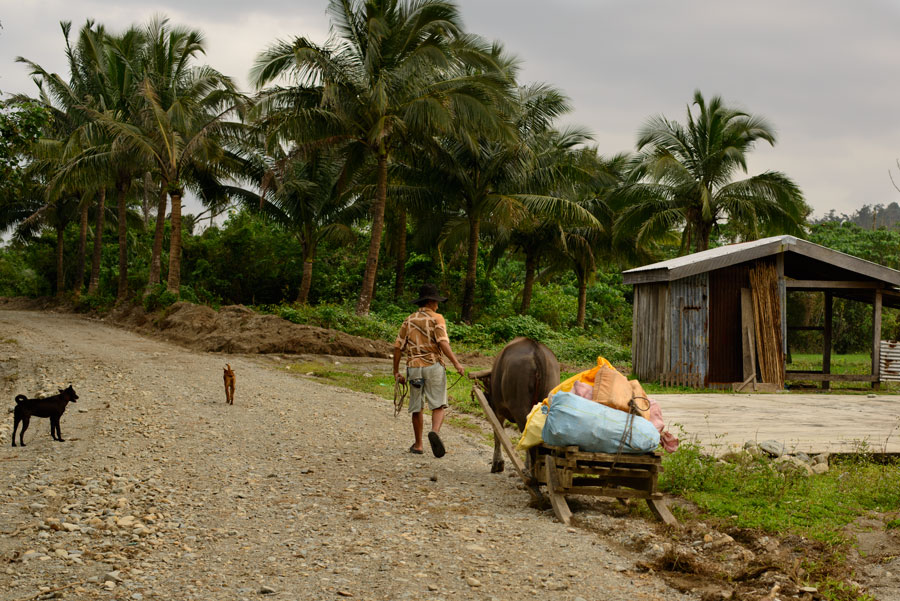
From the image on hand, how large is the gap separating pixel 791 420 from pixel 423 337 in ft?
19.2

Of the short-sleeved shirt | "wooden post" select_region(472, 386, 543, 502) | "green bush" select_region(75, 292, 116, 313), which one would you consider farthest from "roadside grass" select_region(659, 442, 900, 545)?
"green bush" select_region(75, 292, 116, 313)

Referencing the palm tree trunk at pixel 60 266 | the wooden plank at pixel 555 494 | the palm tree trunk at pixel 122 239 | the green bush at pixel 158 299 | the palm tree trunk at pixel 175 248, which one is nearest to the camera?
the wooden plank at pixel 555 494

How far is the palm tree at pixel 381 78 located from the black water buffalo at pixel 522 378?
14.9 m

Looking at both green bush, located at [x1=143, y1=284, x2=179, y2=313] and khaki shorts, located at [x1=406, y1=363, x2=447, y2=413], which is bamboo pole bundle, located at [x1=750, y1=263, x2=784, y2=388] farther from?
green bush, located at [x1=143, y1=284, x2=179, y2=313]

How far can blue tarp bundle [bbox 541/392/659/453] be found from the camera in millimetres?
5770

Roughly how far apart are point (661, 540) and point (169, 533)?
131 inches

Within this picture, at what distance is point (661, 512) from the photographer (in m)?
5.86

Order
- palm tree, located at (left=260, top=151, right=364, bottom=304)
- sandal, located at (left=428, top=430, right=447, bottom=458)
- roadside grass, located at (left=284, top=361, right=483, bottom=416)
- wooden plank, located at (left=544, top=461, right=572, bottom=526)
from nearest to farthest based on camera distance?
wooden plank, located at (left=544, top=461, right=572, bottom=526) < sandal, located at (left=428, top=430, right=447, bottom=458) < roadside grass, located at (left=284, top=361, right=483, bottom=416) < palm tree, located at (left=260, top=151, right=364, bottom=304)

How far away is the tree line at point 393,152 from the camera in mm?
22312

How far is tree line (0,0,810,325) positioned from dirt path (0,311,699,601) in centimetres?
1097

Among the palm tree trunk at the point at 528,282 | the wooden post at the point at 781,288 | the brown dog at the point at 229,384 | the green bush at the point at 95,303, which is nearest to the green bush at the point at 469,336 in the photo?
the palm tree trunk at the point at 528,282

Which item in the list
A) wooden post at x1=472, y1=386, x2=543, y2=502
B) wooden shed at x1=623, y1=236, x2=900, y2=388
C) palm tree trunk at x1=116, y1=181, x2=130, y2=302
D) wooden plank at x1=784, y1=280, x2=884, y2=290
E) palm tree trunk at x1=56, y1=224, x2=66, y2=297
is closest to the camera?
wooden post at x1=472, y1=386, x2=543, y2=502

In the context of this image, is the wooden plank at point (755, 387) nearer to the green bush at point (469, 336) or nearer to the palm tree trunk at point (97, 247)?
the green bush at point (469, 336)

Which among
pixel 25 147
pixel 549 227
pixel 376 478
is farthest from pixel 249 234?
pixel 376 478
